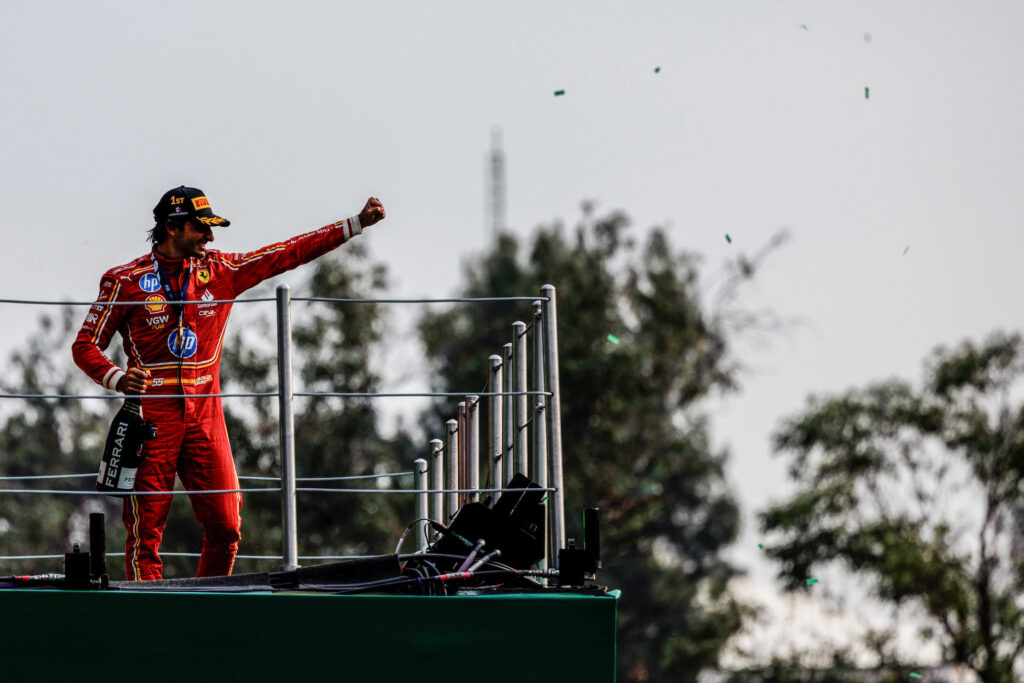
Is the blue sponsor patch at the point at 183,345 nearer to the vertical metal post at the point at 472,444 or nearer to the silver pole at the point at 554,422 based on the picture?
the vertical metal post at the point at 472,444

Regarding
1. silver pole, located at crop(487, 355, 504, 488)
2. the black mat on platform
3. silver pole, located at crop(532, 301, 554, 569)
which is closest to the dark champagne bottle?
the black mat on platform

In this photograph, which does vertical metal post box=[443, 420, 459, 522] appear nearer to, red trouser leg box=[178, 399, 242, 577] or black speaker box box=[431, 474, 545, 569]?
red trouser leg box=[178, 399, 242, 577]

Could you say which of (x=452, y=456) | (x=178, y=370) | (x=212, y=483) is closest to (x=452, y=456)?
(x=452, y=456)

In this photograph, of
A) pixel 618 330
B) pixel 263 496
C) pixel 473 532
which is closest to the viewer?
pixel 473 532

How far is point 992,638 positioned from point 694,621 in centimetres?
863

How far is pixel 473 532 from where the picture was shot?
508cm

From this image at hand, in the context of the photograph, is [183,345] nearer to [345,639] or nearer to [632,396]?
[345,639]

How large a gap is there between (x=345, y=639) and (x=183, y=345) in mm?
1809

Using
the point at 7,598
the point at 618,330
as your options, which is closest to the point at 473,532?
the point at 7,598

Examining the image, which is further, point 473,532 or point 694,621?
point 694,621

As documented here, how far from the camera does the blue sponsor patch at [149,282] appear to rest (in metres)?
6.03

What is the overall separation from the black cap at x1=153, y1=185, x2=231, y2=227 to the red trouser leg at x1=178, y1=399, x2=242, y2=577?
79 centimetres

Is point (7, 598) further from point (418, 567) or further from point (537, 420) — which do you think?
point (537, 420)

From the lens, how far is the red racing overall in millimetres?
5922
